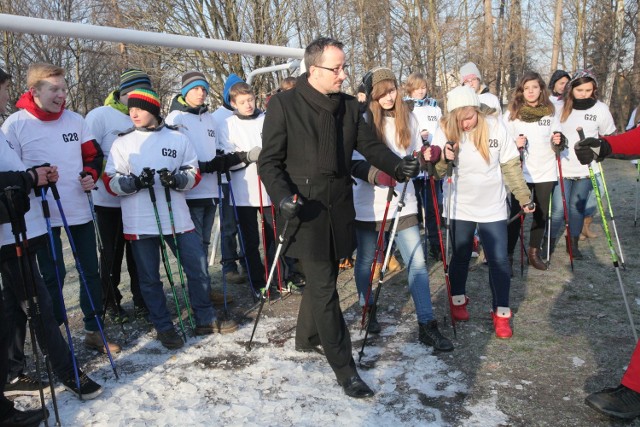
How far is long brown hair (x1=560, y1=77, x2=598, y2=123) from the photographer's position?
5938mm

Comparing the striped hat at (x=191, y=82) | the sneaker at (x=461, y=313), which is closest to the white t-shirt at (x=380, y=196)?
the sneaker at (x=461, y=313)

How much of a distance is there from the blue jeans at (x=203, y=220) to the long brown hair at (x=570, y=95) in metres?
4.11

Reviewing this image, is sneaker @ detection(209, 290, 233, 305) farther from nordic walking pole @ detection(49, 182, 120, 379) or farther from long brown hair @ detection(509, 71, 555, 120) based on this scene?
long brown hair @ detection(509, 71, 555, 120)

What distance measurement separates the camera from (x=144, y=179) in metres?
3.88

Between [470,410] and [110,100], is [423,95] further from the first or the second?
[470,410]

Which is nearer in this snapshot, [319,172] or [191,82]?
[319,172]

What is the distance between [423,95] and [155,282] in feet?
13.3

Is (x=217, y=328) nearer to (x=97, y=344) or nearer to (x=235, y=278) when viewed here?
(x=97, y=344)

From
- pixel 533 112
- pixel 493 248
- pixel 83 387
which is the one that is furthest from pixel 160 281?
pixel 533 112

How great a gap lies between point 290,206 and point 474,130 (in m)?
1.87

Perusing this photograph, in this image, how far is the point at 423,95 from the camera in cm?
657

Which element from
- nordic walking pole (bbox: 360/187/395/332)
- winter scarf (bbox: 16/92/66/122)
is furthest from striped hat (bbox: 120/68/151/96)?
nordic walking pole (bbox: 360/187/395/332)

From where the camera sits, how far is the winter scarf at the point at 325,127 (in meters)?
3.20

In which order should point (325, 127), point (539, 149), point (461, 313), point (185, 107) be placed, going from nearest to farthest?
point (325, 127)
point (461, 313)
point (185, 107)
point (539, 149)
